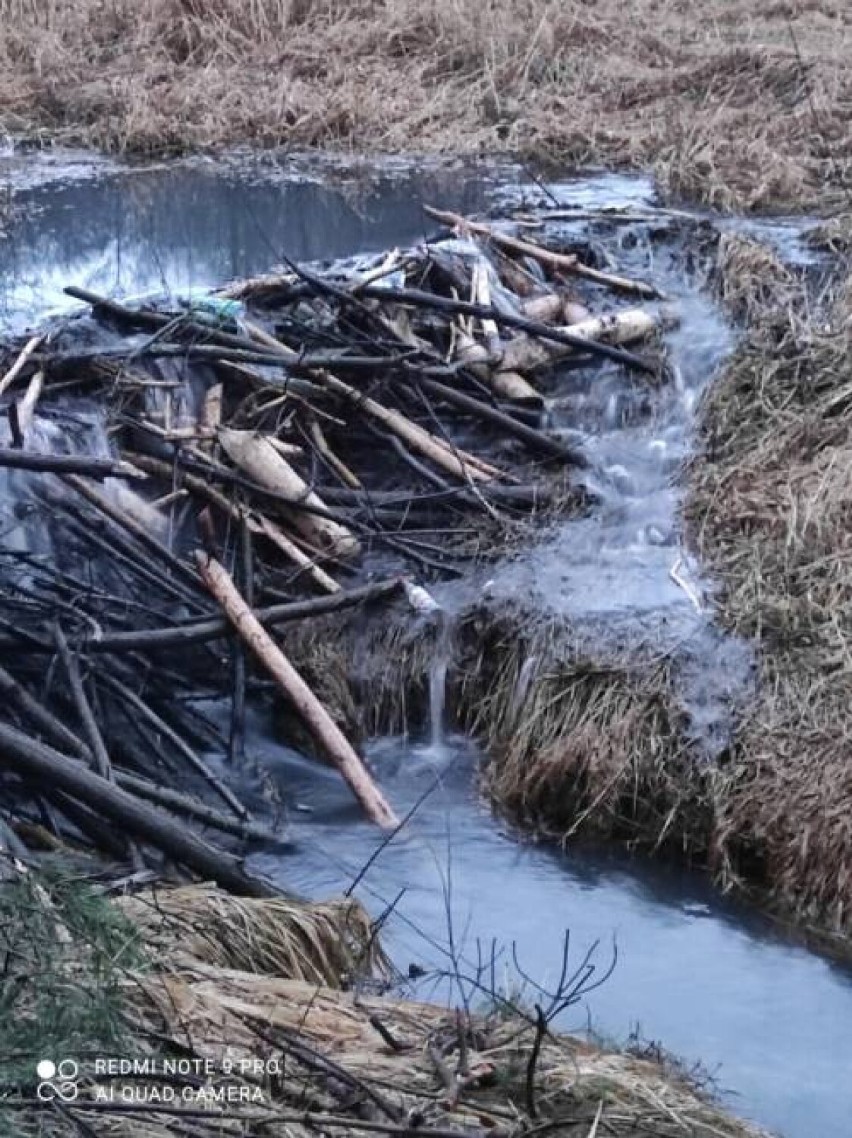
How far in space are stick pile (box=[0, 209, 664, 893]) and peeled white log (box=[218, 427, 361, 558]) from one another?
0.04 feet

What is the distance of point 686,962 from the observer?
6078 millimetres

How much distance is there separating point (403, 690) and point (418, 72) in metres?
8.46

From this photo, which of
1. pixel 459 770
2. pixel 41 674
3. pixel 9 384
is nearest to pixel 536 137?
pixel 9 384

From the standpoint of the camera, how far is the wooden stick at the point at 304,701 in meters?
6.69

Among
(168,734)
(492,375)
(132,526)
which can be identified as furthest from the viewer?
(492,375)

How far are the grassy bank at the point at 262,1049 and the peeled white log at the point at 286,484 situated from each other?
2945 mm

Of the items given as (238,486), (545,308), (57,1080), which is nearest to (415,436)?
(238,486)

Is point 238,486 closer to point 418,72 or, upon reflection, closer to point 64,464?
point 64,464

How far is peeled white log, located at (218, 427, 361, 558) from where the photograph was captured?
7.83 meters

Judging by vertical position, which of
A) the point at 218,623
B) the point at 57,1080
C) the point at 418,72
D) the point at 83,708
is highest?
the point at 418,72

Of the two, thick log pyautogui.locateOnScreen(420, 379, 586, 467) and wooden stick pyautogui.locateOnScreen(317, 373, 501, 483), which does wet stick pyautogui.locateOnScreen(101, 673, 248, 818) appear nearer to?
wooden stick pyautogui.locateOnScreen(317, 373, 501, 483)

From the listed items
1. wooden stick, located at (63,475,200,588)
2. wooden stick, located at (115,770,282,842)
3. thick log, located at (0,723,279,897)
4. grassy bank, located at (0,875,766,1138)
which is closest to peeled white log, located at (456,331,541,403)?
wooden stick, located at (63,475,200,588)

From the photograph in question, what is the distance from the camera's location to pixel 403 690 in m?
7.45

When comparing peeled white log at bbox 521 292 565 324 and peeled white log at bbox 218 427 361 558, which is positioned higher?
peeled white log at bbox 521 292 565 324
